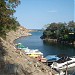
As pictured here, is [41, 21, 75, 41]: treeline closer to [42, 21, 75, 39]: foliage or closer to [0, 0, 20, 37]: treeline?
[42, 21, 75, 39]: foliage

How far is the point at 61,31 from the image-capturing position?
133 metres

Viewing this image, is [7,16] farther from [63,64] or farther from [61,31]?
[61,31]

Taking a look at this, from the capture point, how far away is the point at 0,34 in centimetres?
2275

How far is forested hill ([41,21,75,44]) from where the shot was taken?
122m

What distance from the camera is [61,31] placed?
133250mm

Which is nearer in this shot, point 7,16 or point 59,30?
point 7,16

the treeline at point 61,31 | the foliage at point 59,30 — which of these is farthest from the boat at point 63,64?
the foliage at point 59,30

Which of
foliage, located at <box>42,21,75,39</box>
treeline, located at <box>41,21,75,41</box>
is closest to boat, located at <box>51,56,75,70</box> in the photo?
treeline, located at <box>41,21,75,41</box>

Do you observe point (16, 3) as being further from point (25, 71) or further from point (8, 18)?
point (25, 71)

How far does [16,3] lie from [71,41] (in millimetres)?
98250

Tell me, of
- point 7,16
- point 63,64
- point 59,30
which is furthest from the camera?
point 59,30

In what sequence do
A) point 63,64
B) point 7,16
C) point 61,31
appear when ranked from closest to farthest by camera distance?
point 7,16
point 63,64
point 61,31

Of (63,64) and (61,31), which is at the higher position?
(61,31)

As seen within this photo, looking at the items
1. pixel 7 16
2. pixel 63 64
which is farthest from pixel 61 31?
pixel 7 16
